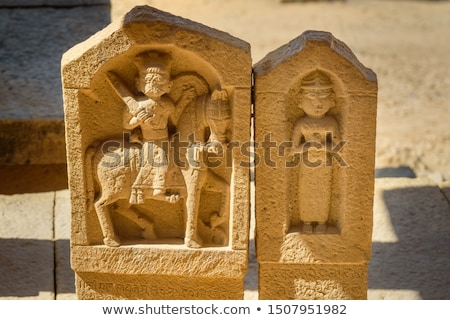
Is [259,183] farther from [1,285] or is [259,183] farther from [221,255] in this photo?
[1,285]

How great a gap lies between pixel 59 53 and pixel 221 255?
11.8 feet

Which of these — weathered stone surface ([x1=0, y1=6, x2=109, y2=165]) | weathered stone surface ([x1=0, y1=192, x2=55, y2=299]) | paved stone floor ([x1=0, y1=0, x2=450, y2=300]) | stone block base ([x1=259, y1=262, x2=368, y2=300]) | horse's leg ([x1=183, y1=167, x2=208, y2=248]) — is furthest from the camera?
weathered stone surface ([x1=0, y1=6, x2=109, y2=165])

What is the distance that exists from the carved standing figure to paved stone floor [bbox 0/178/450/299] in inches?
39.0

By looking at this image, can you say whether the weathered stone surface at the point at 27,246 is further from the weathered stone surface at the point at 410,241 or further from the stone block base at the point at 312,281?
the weathered stone surface at the point at 410,241

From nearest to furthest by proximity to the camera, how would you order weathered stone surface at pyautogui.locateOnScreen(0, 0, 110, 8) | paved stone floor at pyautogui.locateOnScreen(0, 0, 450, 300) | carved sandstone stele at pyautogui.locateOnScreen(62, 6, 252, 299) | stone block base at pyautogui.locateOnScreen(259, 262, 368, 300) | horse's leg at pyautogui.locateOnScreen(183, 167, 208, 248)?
carved sandstone stele at pyautogui.locateOnScreen(62, 6, 252, 299) < horse's leg at pyautogui.locateOnScreen(183, 167, 208, 248) < stone block base at pyautogui.locateOnScreen(259, 262, 368, 300) < paved stone floor at pyautogui.locateOnScreen(0, 0, 450, 300) < weathered stone surface at pyautogui.locateOnScreen(0, 0, 110, 8)

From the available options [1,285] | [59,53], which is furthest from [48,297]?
[59,53]

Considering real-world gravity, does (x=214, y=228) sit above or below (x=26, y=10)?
below

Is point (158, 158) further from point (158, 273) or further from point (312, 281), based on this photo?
point (312, 281)

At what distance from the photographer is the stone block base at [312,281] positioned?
438 cm

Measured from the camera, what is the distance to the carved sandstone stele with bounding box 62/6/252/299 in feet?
13.1

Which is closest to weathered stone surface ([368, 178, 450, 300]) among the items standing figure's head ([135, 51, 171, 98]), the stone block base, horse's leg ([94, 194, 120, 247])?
the stone block base

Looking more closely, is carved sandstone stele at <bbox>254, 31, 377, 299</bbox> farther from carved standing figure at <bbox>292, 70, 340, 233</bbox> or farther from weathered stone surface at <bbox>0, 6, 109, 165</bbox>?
weathered stone surface at <bbox>0, 6, 109, 165</bbox>

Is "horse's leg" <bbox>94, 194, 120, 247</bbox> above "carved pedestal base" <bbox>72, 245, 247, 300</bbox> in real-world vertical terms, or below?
above

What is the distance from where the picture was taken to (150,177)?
13.8 ft
